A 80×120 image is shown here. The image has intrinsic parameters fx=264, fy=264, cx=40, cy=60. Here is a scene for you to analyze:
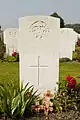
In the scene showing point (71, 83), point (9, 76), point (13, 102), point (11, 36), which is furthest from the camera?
point (11, 36)

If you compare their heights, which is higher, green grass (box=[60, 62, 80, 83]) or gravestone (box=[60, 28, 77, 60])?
gravestone (box=[60, 28, 77, 60])

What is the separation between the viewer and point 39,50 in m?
5.34

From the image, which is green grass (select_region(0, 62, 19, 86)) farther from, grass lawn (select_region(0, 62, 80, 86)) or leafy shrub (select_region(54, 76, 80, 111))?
leafy shrub (select_region(54, 76, 80, 111))

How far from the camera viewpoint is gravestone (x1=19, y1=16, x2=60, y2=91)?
525cm

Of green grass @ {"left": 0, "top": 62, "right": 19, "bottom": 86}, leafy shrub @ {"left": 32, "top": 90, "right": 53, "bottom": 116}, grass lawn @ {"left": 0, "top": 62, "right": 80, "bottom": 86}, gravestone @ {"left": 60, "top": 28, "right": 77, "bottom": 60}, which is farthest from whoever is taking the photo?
gravestone @ {"left": 60, "top": 28, "right": 77, "bottom": 60}

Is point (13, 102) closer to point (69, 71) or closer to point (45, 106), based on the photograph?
point (45, 106)

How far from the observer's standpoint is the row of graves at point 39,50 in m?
5.25

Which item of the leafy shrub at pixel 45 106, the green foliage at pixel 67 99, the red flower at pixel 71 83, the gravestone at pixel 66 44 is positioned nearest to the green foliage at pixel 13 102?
the leafy shrub at pixel 45 106

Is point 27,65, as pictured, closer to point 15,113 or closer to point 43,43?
point 43,43

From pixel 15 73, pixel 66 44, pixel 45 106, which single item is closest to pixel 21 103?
pixel 45 106

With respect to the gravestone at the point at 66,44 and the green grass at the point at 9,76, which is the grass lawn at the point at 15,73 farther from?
the gravestone at the point at 66,44

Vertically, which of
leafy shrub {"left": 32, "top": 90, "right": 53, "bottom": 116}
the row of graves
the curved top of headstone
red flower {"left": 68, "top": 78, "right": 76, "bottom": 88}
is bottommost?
leafy shrub {"left": 32, "top": 90, "right": 53, "bottom": 116}

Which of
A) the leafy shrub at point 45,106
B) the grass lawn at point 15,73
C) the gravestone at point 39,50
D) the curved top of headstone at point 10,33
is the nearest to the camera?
the leafy shrub at point 45,106

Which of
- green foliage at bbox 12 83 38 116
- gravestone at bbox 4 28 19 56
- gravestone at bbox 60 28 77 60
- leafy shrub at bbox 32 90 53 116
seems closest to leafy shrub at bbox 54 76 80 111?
leafy shrub at bbox 32 90 53 116
